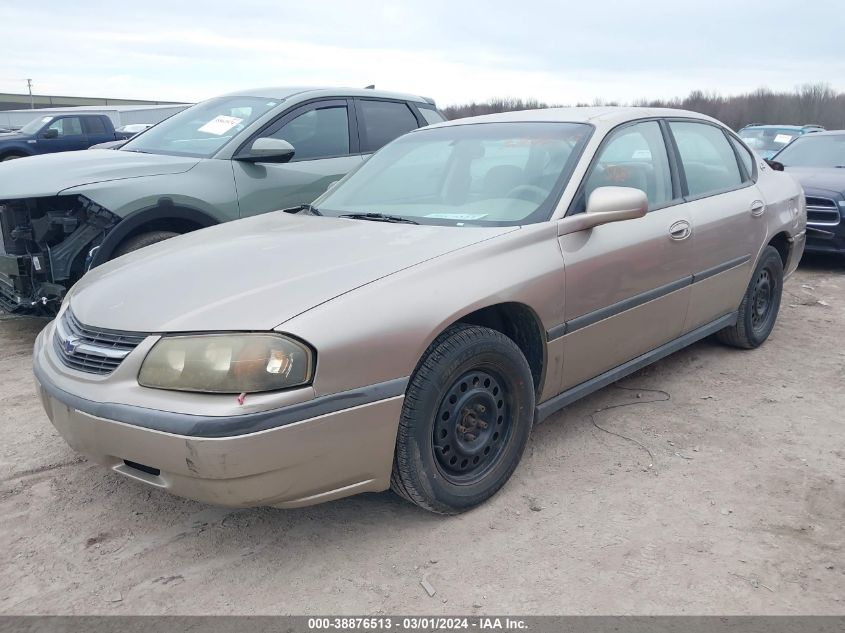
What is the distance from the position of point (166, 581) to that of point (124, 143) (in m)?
4.41

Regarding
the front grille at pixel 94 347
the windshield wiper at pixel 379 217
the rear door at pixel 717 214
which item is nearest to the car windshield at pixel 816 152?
the rear door at pixel 717 214

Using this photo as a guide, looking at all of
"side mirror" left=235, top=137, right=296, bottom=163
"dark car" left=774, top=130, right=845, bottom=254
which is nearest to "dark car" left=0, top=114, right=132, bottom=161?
"side mirror" left=235, top=137, right=296, bottom=163

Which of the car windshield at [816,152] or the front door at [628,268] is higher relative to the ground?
the car windshield at [816,152]

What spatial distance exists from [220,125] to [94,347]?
10.8 ft

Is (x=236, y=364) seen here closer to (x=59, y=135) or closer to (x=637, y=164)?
(x=637, y=164)

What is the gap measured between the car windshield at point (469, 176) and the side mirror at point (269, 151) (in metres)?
1.10

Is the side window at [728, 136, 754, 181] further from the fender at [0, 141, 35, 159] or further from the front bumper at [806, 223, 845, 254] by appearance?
the fender at [0, 141, 35, 159]

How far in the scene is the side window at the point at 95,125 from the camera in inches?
679

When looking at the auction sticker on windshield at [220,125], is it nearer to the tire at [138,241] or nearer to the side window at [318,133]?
the side window at [318,133]

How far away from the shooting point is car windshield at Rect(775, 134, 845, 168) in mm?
8359

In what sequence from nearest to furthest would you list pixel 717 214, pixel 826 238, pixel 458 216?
pixel 458 216
pixel 717 214
pixel 826 238

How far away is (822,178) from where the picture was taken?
771 cm

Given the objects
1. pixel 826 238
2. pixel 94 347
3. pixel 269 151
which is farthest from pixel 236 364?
pixel 826 238

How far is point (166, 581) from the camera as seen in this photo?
2.43 m
